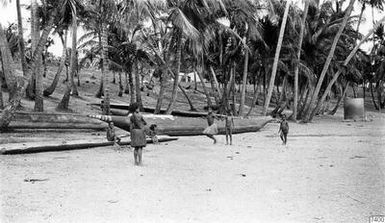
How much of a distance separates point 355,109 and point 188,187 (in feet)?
99.9

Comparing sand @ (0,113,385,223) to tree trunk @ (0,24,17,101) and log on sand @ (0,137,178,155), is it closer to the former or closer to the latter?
log on sand @ (0,137,178,155)

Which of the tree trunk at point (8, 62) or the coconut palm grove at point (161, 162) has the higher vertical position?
the tree trunk at point (8, 62)

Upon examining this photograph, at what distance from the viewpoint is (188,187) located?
7.58 meters

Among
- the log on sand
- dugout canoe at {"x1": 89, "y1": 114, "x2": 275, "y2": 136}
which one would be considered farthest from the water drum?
the log on sand

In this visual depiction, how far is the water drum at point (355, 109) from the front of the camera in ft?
115

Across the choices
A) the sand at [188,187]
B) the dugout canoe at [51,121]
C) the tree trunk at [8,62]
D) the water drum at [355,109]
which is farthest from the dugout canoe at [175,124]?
the water drum at [355,109]

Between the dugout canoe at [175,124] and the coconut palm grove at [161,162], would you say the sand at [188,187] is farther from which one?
the dugout canoe at [175,124]

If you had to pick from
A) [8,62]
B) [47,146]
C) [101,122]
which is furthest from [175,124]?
[47,146]

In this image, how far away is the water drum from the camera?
35.0 meters

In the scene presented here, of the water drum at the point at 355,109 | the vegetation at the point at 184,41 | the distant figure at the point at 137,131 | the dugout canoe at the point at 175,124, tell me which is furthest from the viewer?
the water drum at the point at 355,109

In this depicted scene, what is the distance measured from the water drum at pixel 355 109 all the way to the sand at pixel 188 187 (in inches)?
943

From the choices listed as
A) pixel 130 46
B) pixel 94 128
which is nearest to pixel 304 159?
pixel 94 128

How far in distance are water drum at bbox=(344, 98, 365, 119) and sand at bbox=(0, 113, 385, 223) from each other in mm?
23961

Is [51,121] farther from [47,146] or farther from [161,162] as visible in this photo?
[161,162]
